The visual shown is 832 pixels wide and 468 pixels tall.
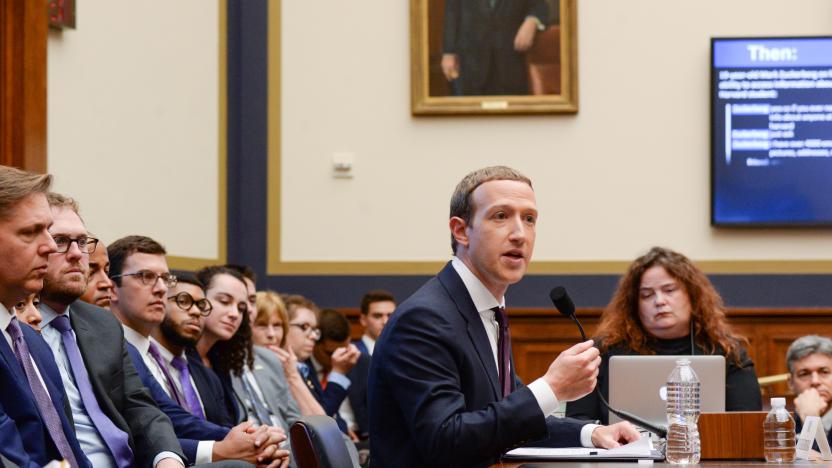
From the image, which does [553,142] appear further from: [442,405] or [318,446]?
[318,446]

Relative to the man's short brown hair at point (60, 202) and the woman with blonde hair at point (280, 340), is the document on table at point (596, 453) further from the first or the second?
the woman with blonde hair at point (280, 340)

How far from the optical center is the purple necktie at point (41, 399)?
323 cm

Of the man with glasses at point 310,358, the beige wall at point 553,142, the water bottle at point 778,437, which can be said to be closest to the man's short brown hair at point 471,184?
the water bottle at point 778,437

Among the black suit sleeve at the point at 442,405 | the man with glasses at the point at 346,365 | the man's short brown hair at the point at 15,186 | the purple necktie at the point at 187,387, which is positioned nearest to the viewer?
the black suit sleeve at the point at 442,405

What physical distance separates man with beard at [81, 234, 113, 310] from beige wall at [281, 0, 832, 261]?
4435mm

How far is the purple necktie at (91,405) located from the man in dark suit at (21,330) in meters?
0.49

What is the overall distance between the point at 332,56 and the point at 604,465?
6.54 meters

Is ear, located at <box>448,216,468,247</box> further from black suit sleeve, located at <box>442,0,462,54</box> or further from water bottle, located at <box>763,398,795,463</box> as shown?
black suit sleeve, located at <box>442,0,462,54</box>

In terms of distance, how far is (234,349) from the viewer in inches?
221

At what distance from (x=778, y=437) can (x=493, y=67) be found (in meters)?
5.95

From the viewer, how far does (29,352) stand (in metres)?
3.38

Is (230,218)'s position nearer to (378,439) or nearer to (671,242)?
(671,242)

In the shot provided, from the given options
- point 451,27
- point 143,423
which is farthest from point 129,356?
point 451,27

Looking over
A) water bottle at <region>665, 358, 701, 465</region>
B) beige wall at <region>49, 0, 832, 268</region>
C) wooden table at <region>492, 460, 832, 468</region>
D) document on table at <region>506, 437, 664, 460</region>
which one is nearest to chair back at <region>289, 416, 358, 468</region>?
wooden table at <region>492, 460, 832, 468</region>
